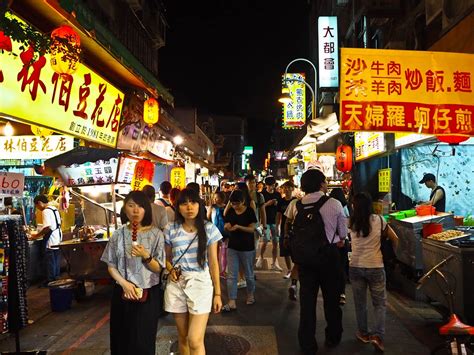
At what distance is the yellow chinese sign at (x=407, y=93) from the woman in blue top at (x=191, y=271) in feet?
10.4

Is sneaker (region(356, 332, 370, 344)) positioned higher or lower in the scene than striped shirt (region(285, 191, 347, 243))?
lower

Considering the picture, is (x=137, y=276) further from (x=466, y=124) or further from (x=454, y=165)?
(x=454, y=165)

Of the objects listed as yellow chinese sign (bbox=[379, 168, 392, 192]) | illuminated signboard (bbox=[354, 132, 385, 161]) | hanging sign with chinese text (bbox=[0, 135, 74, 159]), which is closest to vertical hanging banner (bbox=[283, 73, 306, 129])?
illuminated signboard (bbox=[354, 132, 385, 161])

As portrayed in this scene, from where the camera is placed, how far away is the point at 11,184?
7.00 m

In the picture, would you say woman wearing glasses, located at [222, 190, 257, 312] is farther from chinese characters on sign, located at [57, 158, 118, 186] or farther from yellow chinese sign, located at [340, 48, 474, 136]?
chinese characters on sign, located at [57, 158, 118, 186]

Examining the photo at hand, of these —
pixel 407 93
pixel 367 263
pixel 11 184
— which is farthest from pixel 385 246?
pixel 11 184

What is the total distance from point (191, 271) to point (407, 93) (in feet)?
14.6

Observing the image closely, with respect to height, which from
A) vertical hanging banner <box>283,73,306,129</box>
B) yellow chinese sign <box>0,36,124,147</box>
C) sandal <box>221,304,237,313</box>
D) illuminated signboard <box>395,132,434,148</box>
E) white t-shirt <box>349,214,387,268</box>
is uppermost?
vertical hanging banner <box>283,73,306,129</box>

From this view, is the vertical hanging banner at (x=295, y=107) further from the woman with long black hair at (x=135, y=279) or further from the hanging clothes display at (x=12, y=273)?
the woman with long black hair at (x=135, y=279)

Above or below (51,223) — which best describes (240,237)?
below

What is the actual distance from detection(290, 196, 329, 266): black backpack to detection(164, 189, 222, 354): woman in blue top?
1.33 meters

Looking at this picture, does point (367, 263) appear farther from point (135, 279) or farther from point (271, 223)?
point (271, 223)

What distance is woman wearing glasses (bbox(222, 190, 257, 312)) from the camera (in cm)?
716

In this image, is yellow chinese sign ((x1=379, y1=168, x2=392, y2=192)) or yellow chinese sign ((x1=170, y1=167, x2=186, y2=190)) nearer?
yellow chinese sign ((x1=379, y1=168, x2=392, y2=192))
